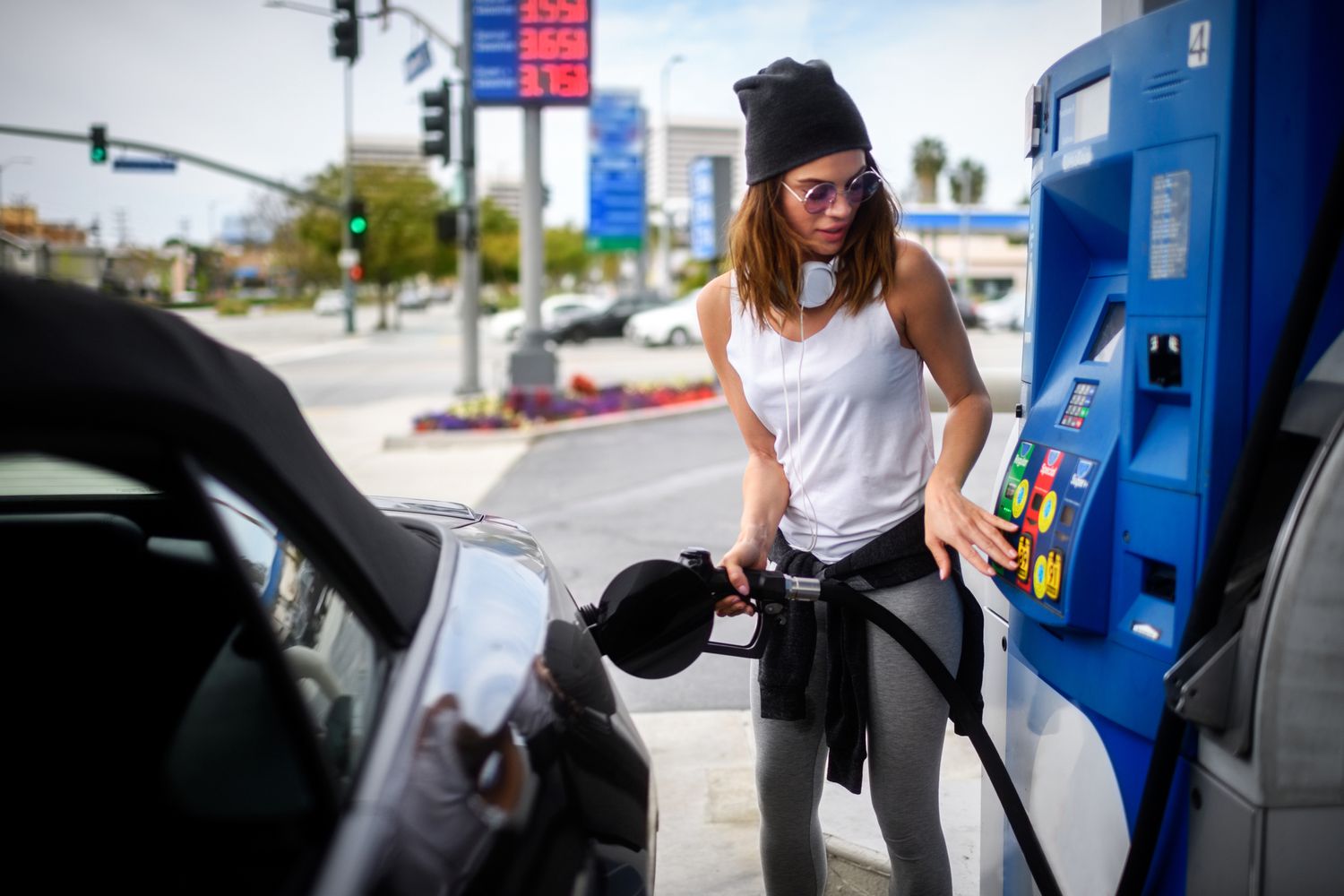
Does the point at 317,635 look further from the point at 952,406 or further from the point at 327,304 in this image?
the point at 327,304

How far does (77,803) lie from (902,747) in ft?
4.26

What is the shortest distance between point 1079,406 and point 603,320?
2957cm

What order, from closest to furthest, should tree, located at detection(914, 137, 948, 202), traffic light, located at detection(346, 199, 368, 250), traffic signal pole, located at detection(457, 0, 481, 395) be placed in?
traffic signal pole, located at detection(457, 0, 481, 395) → traffic light, located at detection(346, 199, 368, 250) → tree, located at detection(914, 137, 948, 202)

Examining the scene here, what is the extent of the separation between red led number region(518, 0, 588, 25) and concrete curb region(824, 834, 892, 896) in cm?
1135

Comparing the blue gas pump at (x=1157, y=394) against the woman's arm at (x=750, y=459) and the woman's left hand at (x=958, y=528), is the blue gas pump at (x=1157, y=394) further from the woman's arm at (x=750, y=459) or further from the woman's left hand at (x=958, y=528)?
the woman's arm at (x=750, y=459)

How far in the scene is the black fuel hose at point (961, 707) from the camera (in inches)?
76.4

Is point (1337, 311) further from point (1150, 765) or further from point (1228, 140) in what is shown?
point (1150, 765)

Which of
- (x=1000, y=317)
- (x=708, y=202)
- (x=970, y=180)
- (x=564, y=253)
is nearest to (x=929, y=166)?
(x=970, y=180)

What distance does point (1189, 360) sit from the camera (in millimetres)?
1541

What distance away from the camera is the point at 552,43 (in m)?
12.9

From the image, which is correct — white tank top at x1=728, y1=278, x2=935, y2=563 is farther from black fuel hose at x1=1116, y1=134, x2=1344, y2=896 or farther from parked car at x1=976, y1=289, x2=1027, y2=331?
parked car at x1=976, y1=289, x2=1027, y2=331

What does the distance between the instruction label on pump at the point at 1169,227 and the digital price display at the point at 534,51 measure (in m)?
11.9

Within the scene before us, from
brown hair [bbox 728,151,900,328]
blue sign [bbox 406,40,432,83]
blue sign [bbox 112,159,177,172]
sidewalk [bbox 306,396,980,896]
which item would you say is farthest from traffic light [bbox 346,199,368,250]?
brown hair [bbox 728,151,900,328]

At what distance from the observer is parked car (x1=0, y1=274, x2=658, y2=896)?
0.95 m
